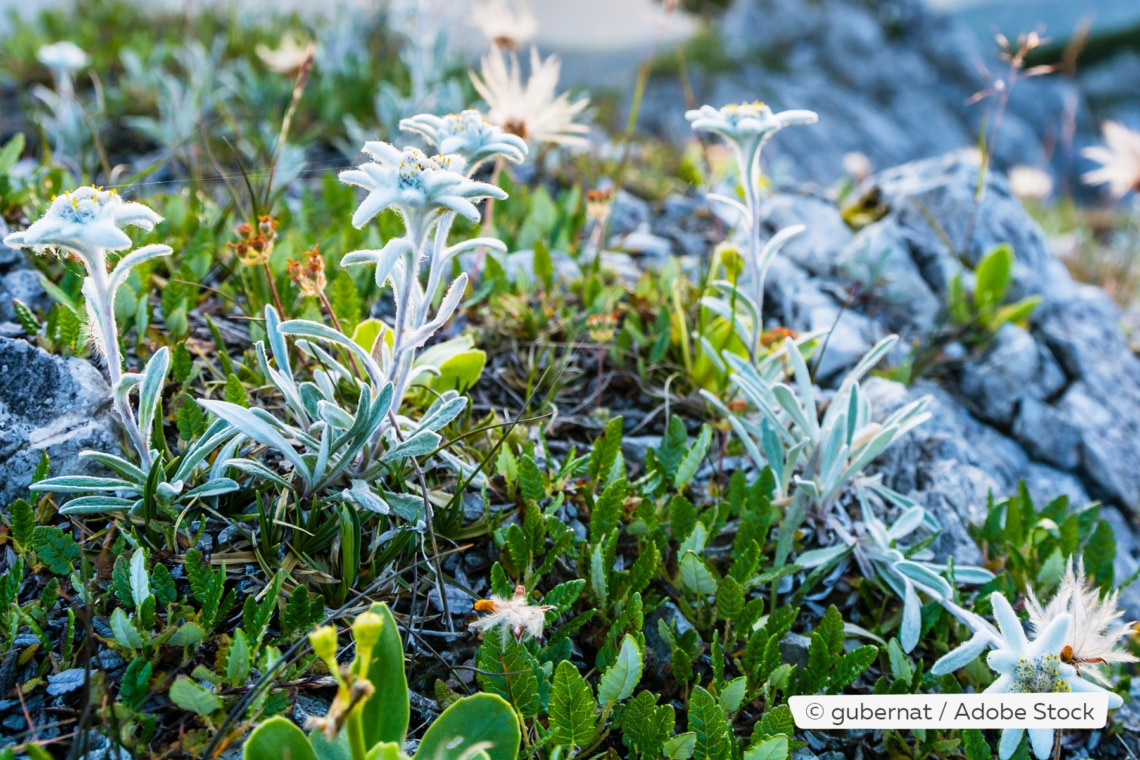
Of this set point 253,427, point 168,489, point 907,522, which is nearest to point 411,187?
point 253,427

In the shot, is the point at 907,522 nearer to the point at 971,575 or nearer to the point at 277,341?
the point at 971,575

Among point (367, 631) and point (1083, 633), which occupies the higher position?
point (367, 631)

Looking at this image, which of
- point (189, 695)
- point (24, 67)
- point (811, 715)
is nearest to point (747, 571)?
point (811, 715)

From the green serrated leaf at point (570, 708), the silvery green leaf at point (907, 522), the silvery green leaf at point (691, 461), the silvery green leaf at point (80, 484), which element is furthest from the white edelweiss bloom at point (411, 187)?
the silvery green leaf at point (907, 522)

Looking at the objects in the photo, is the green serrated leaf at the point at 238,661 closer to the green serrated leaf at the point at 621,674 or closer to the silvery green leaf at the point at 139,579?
the silvery green leaf at the point at 139,579

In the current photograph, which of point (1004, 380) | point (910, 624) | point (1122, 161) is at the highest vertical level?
point (1122, 161)

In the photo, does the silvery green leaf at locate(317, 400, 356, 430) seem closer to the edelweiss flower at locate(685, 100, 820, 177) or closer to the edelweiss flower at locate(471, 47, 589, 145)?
the edelweiss flower at locate(685, 100, 820, 177)

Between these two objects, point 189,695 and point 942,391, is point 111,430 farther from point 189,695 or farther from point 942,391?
point 942,391
